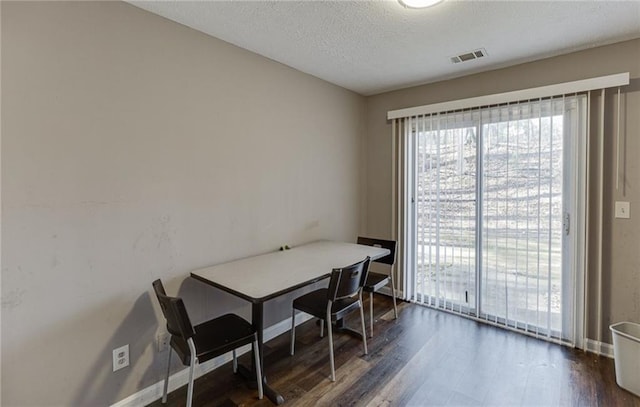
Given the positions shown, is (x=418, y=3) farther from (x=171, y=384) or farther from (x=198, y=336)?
(x=171, y=384)

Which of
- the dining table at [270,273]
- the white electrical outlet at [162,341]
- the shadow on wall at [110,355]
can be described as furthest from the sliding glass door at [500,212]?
the shadow on wall at [110,355]

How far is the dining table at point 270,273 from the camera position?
6.18 ft

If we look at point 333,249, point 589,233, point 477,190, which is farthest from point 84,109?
point 589,233

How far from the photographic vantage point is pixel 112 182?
5.99ft

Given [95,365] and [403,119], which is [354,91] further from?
[95,365]

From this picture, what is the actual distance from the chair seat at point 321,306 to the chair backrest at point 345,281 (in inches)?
6.2

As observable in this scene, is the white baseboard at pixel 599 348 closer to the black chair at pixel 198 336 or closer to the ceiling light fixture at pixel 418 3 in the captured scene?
the black chair at pixel 198 336

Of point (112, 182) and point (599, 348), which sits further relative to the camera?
point (599, 348)

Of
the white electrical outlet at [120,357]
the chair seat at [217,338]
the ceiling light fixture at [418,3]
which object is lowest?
the white electrical outlet at [120,357]

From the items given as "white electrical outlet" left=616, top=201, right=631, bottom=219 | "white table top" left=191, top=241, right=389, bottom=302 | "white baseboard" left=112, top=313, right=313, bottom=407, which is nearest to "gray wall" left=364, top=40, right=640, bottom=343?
"white electrical outlet" left=616, top=201, right=631, bottom=219

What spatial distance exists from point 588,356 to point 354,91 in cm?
331

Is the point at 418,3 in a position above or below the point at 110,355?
above

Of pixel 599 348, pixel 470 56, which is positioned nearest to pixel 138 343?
pixel 470 56

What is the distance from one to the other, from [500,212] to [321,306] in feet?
6.15
